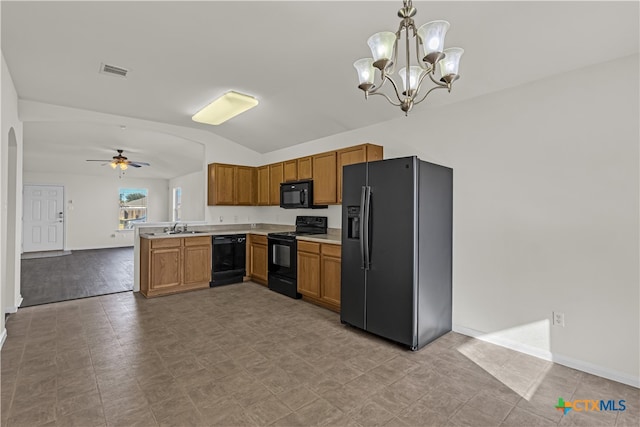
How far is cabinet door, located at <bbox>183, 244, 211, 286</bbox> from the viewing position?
16.2 feet

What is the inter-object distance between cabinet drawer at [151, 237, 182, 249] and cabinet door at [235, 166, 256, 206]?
1368 millimetres

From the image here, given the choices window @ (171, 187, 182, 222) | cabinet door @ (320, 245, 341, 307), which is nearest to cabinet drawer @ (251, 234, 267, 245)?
cabinet door @ (320, 245, 341, 307)

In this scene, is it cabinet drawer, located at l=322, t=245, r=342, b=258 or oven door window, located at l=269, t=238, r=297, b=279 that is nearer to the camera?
cabinet drawer, located at l=322, t=245, r=342, b=258

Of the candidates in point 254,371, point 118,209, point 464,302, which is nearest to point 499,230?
point 464,302

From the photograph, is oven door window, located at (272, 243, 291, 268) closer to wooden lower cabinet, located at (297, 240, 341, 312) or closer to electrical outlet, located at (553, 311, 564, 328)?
wooden lower cabinet, located at (297, 240, 341, 312)

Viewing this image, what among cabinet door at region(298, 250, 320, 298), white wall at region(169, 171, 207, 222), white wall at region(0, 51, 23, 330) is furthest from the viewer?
white wall at region(169, 171, 207, 222)

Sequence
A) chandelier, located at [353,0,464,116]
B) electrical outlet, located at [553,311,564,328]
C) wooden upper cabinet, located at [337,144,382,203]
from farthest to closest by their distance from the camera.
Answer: wooden upper cabinet, located at [337,144,382,203]
electrical outlet, located at [553,311,564,328]
chandelier, located at [353,0,464,116]

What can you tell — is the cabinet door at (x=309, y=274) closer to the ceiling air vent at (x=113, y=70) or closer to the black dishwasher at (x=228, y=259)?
the black dishwasher at (x=228, y=259)

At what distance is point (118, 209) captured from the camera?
33.4ft

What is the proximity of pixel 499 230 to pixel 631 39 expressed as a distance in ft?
5.55

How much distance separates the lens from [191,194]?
973cm

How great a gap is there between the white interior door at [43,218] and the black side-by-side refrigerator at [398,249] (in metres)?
9.70

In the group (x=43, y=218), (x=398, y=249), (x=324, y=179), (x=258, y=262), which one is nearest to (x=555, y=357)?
(x=398, y=249)

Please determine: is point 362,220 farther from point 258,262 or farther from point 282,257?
point 258,262
